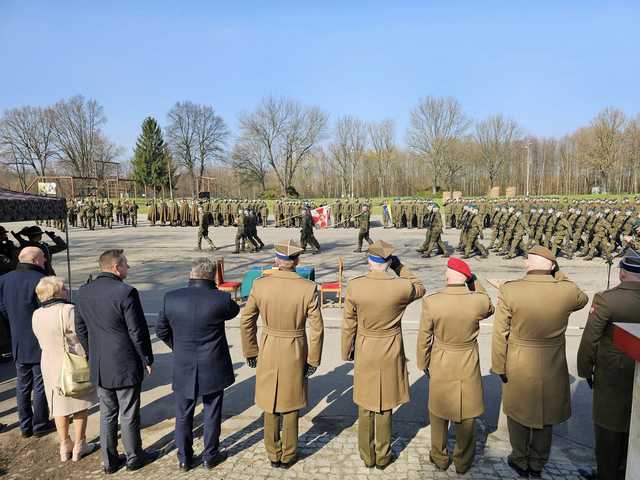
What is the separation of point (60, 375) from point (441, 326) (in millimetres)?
3113

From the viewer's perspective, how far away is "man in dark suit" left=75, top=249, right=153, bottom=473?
332 cm

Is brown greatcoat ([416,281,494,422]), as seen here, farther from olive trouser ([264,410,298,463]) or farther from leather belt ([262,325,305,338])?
olive trouser ([264,410,298,463])

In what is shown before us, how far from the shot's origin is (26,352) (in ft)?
13.0

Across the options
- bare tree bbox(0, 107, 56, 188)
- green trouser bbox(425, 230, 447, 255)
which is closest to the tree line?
bare tree bbox(0, 107, 56, 188)

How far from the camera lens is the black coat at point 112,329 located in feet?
10.9

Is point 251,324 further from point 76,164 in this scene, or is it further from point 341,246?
point 76,164

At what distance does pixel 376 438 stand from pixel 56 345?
277cm

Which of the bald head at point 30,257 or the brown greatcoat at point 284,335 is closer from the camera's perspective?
the brown greatcoat at point 284,335

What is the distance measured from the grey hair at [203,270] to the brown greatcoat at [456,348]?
5.60ft

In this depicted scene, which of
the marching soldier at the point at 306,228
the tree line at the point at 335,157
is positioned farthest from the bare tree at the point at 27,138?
the marching soldier at the point at 306,228

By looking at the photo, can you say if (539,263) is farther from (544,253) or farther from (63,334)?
(63,334)

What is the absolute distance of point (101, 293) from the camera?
3303mm

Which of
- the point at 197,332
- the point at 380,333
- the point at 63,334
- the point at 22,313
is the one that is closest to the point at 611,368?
the point at 380,333

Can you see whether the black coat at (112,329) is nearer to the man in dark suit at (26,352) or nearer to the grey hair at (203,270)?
the grey hair at (203,270)
